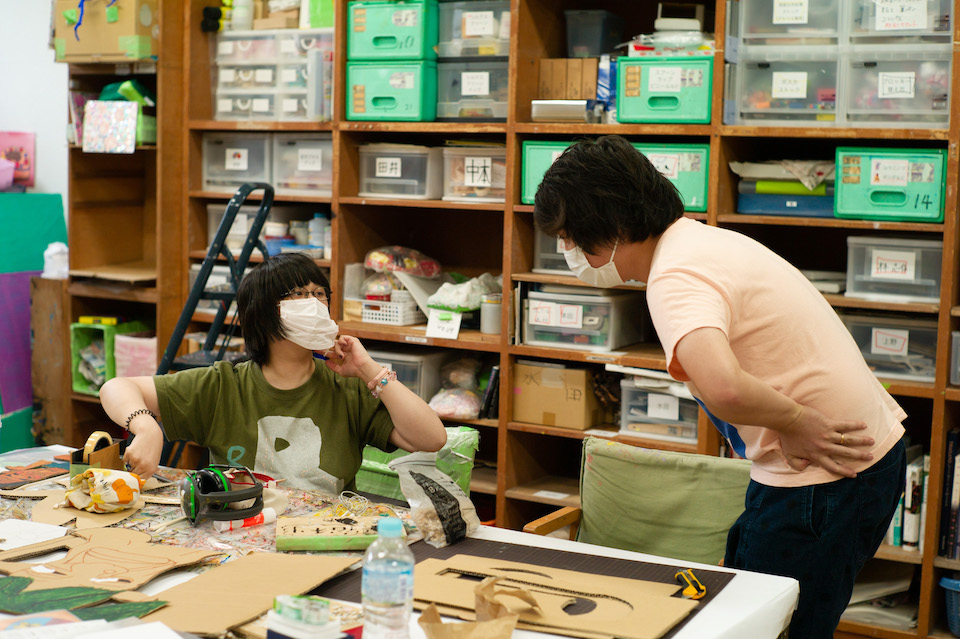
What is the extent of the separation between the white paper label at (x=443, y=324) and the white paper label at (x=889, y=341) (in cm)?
133

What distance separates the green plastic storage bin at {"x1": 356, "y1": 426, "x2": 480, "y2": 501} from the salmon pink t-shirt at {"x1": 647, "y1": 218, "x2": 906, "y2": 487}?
0.75 metres

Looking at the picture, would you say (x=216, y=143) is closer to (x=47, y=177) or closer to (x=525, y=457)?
(x=47, y=177)

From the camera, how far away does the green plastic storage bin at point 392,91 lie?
3402 millimetres

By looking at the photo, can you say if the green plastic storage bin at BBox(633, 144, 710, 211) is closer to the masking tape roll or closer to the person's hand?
the person's hand

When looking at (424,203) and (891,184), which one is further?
(424,203)

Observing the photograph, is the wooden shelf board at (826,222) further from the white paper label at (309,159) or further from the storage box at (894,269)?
the white paper label at (309,159)

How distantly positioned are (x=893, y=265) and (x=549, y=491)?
1.32 metres

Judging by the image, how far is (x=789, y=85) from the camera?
9.64 ft

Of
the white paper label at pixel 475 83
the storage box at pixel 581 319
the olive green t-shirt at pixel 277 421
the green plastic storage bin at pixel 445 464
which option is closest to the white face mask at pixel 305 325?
the olive green t-shirt at pixel 277 421

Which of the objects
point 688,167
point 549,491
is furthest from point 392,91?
point 549,491

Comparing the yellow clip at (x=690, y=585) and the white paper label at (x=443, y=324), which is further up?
the white paper label at (x=443, y=324)

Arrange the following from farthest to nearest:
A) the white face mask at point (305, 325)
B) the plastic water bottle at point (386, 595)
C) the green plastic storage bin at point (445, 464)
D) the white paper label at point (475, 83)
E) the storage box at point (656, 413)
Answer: the white paper label at point (475, 83), the storage box at point (656, 413), the green plastic storage bin at point (445, 464), the white face mask at point (305, 325), the plastic water bottle at point (386, 595)

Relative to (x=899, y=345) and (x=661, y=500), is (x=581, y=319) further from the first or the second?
(x=661, y=500)

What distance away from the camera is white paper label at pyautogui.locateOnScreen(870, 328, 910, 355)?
2.88 metres
